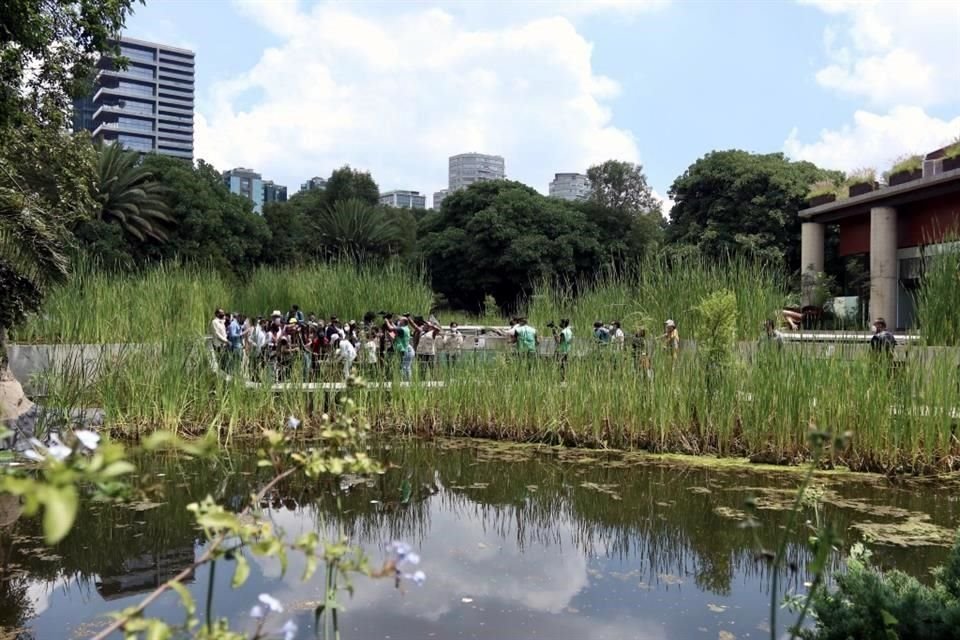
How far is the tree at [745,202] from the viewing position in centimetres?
2303

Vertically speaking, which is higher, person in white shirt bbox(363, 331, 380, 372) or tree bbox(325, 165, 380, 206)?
tree bbox(325, 165, 380, 206)

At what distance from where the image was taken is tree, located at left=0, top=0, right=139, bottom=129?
6305mm

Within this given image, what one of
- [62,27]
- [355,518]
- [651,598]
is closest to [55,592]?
[355,518]

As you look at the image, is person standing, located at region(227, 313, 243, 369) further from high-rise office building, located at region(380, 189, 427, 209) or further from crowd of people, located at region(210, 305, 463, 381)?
high-rise office building, located at region(380, 189, 427, 209)

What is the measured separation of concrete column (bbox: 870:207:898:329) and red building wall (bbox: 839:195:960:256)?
0.23m

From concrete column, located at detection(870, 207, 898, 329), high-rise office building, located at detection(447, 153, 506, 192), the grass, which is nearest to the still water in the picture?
the grass

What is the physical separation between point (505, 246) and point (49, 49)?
751 inches

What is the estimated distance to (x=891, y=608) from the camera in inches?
87.3

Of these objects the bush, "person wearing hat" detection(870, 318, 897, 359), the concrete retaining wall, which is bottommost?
the bush

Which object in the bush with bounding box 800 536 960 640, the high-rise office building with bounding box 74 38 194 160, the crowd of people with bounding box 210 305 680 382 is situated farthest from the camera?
the high-rise office building with bounding box 74 38 194 160

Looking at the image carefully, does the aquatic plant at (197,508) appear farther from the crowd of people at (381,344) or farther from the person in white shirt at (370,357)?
the person in white shirt at (370,357)

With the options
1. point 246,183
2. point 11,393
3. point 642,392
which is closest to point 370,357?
point 642,392

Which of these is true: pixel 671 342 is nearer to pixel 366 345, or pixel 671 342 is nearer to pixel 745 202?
pixel 366 345

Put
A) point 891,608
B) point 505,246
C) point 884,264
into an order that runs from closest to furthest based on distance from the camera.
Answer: point 891,608
point 884,264
point 505,246
